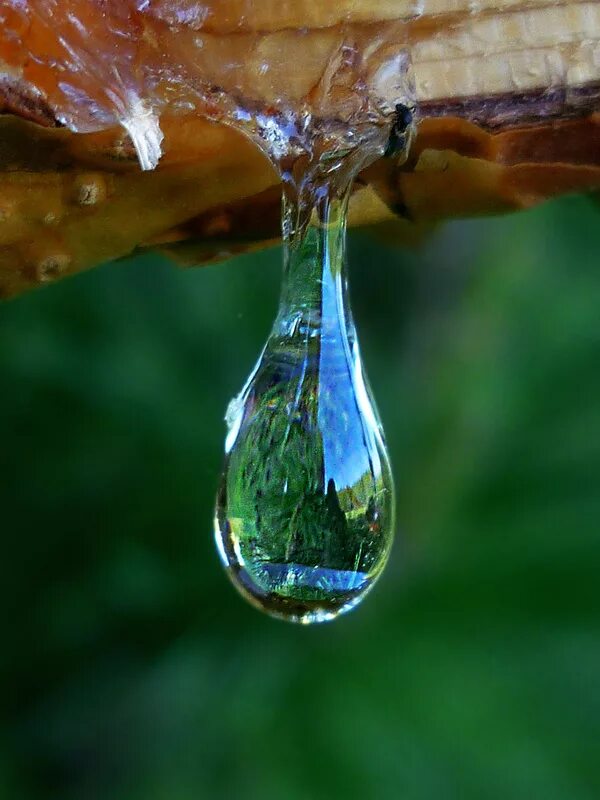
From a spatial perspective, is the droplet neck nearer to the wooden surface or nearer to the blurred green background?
the wooden surface

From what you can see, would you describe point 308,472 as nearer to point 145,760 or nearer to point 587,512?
point 587,512

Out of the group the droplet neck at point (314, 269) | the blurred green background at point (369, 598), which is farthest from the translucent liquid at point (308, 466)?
the blurred green background at point (369, 598)

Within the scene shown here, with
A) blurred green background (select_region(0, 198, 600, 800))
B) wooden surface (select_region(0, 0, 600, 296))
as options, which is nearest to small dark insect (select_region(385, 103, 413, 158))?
wooden surface (select_region(0, 0, 600, 296))

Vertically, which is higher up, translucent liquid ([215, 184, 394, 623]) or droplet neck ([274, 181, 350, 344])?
droplet neck ([274, 181, 350, 344])

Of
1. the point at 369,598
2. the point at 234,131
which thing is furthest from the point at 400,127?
the point at 369,598

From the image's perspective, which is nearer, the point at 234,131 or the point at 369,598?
the point at 234,131

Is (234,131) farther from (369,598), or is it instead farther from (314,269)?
(369,598)
